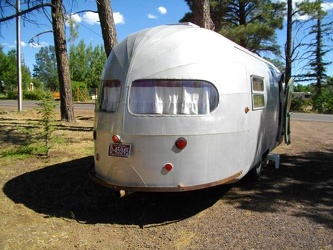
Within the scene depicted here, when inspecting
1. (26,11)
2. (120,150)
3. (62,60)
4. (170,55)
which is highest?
(26,11)

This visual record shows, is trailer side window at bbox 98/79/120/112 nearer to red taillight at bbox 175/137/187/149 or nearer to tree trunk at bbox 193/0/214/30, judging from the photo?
red taillight at bbox 175/137/187/149

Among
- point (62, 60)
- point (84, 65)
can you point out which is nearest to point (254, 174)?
point (62, 60)

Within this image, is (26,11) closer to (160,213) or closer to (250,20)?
(160,213)

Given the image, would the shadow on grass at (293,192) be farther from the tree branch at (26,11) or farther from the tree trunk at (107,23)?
the tree branch at (26,11)

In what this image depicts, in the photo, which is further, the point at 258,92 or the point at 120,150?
the point at 258,92

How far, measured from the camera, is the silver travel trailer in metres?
4.65

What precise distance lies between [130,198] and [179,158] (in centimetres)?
175

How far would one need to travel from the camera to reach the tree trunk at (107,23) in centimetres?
1086

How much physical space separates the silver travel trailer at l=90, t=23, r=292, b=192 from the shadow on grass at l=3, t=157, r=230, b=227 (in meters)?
0.64

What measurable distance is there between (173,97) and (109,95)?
1008mm

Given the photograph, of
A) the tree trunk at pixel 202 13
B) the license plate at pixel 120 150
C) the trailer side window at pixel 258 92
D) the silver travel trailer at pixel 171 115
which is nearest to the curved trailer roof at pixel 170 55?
the silver travel trailer at pixel 171 115

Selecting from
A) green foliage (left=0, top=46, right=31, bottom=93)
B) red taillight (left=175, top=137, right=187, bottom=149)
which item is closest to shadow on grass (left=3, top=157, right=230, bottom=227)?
red taillight (left=175, top=137, right=187, bottom=149)

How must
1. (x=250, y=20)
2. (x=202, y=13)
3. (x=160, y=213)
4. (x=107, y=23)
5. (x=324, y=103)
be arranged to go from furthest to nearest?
1. (x=324, y=103)
2. (x=250, y=20)
3. (x=107, y=23)
4. (x=202, y=13)
5. (x=160, y=213)

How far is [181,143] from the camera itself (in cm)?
462
